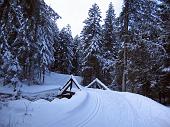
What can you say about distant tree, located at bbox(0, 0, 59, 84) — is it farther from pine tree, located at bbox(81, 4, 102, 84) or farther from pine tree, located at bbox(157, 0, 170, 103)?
pine tree, located at bbox(157, 0, 170, 103)

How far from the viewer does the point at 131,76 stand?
2812 cm

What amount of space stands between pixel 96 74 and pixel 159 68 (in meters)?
23.6

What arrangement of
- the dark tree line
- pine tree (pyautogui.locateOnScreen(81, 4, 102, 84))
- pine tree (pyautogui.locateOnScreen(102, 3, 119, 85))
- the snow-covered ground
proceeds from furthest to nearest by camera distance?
1. pine tree (pyautogui.locateOnScreen(102, 3, 119, 85))
2. pine tree (pyautogui.locateOnScreen(81, 4, 102, 84))
3. the dark tree line
4. the snow-covered ground

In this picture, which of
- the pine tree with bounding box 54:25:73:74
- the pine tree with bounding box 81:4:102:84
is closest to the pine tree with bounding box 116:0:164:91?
the pine tree with bounding box 81:4:102:84

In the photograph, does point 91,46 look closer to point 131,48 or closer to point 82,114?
point 131,48

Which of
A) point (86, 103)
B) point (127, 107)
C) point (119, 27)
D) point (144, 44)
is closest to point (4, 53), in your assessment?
point (86, 103)

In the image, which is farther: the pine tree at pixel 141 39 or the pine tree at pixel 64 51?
the pine tree at pixel 64 51

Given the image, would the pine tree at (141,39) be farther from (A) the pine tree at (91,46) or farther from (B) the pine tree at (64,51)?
(B) the pine tree at (64,51)

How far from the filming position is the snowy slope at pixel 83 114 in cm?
969

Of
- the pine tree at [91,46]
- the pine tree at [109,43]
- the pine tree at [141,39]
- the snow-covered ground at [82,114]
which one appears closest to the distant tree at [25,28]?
the snow-covered ground at [82,114]

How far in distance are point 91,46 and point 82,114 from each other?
Answer: 1405 inches

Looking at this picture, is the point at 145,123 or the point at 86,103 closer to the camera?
the point at 145,123

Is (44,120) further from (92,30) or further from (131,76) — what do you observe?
(92,30)

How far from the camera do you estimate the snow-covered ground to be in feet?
31.8
